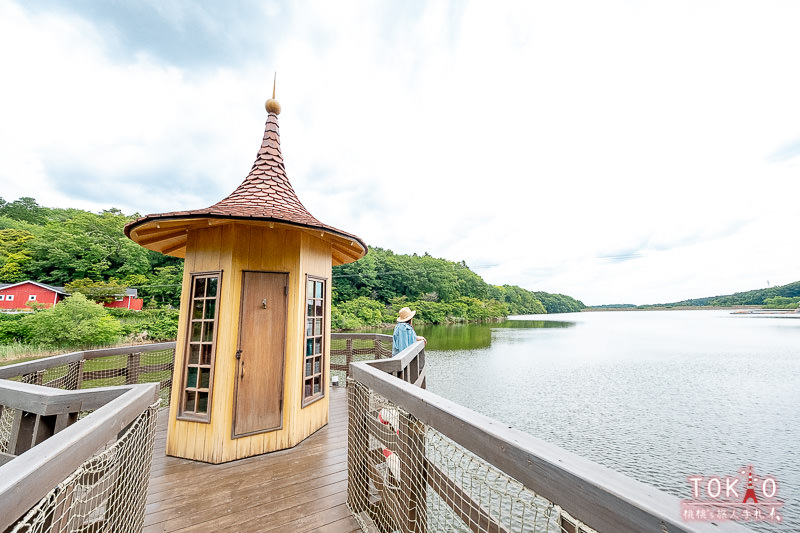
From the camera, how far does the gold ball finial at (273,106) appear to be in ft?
14.0

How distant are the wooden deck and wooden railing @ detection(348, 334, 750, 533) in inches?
12.7

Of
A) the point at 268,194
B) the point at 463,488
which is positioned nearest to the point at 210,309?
the point at 268,194

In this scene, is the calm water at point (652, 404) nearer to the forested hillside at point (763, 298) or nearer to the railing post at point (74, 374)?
the railing post at point (74, 374)

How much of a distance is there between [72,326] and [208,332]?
18.6 m

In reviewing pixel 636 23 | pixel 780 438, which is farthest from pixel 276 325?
pixel 636 23

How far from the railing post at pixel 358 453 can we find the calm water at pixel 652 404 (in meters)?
7.02

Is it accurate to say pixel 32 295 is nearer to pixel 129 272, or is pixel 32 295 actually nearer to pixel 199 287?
pixel 129 272

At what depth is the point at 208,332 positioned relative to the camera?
10.3 ft

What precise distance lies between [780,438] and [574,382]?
5.62 meters

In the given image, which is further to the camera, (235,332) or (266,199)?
(266,199)

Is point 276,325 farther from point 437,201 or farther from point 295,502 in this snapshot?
point 437,201

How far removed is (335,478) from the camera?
8.68 ft

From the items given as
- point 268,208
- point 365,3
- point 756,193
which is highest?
point 756,193

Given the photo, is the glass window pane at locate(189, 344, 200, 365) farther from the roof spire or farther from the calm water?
the calm water
